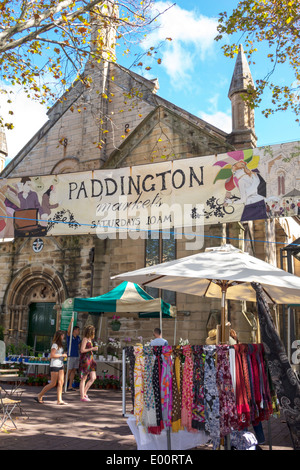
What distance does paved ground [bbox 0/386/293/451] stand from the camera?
585 centimetres

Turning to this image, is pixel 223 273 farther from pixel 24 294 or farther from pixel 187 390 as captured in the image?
pixel 24 294

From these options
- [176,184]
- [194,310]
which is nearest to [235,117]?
[176,184]

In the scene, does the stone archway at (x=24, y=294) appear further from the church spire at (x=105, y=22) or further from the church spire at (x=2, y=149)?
the church spire at (x=105, y=22)

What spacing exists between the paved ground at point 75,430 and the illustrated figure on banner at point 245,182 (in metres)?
4.92

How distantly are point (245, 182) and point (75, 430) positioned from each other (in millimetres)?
7098

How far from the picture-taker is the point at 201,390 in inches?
199

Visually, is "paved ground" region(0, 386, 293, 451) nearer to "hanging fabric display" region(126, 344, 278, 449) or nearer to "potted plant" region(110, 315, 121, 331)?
"hanging fabric display" region(126, 344, 278, 449)

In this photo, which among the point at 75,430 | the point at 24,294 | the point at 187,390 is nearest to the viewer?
the point at 187,390

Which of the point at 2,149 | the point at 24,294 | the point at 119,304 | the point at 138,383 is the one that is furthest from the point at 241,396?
the point at 2,149

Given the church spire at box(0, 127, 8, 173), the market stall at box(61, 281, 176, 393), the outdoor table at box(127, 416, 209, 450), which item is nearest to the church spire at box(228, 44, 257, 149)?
the market stall at box(61, 281, 176, 393)

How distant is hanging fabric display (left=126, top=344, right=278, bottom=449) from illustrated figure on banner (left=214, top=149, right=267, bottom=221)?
18.7 ft

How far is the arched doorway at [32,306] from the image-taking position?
58.6ft

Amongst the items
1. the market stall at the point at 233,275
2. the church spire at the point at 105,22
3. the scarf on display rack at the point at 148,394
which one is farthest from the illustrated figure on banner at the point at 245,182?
the scarf on display rack at the point at 148,394

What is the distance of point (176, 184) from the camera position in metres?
11.7
